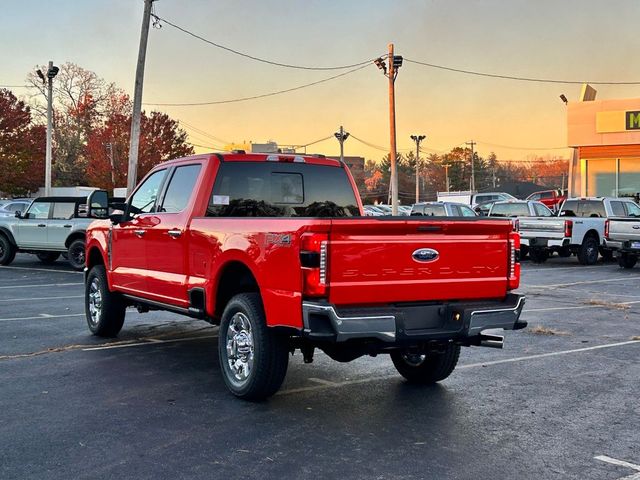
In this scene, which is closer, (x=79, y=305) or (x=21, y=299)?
(x=79, y=305)

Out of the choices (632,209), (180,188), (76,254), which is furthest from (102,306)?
(632,209)

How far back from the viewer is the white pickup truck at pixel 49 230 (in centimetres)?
1894

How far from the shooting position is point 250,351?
19.8 ft

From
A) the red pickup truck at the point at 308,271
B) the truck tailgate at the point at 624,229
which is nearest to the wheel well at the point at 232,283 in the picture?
the red pickup truck at the point at 308,271

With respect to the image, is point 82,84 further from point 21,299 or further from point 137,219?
point 137,219

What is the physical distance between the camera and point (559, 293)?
14414 mm

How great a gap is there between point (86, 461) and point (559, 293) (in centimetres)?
1164

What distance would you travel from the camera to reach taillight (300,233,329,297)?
5.18 meters

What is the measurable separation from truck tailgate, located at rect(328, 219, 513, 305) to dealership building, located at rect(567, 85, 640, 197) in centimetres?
3073

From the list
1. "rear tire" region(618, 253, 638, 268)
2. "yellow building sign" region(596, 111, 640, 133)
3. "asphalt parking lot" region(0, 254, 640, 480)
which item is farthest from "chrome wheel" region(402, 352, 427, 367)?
"yellow building sign" region(596, 111, 640, 133)

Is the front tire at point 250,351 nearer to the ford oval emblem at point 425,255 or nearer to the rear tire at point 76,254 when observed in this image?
the ford oval emblem at point 425,255

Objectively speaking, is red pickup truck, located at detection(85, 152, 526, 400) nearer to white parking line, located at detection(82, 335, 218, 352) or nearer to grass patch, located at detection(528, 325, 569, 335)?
white parking line, located at detection(82, 335, 218, 352)

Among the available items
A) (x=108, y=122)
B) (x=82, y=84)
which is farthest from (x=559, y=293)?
(x=82, y=84)

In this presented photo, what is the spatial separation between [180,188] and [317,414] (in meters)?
3.02
